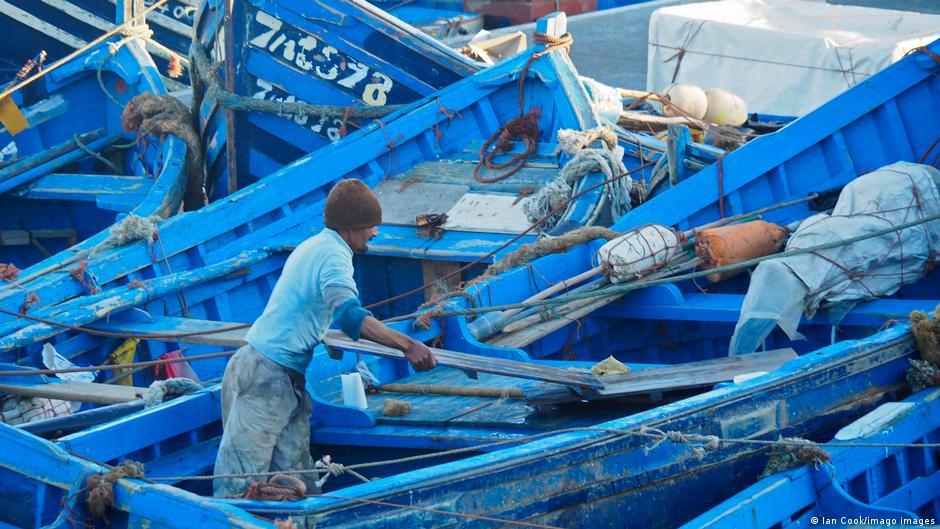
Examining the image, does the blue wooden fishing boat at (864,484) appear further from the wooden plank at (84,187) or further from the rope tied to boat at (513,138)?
the wooden plank at (84,187)

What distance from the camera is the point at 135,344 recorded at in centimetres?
707

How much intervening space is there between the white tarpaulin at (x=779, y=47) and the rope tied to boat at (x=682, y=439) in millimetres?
8286

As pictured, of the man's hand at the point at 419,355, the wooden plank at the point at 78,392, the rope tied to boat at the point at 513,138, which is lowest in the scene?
the man's hand at the point at 419,355

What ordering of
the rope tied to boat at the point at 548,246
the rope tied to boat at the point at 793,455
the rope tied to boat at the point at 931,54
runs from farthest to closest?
the rope tied to boat at the point at 931,54 < the rope tied to boat at the point at 548,246 < the rope tied to boat at the point at 793,455

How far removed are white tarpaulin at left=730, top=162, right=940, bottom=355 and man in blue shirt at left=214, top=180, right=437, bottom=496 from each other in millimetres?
2263

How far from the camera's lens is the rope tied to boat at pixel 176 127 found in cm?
933

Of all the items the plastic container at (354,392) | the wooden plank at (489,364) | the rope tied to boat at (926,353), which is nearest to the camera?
the wooden plank at (489,364)

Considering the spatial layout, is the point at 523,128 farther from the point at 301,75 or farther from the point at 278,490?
the point at 278,490

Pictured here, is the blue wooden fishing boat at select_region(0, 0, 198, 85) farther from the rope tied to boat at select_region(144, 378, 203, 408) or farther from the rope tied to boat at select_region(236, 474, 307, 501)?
the rope tied to boat at select_region(236, 474, 307, 501)

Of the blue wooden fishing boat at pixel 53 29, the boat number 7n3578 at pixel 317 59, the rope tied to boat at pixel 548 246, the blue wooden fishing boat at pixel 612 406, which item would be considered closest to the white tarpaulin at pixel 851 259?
the blue wooden fishing boat at pixel 612 406

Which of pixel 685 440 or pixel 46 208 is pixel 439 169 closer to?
pixel 46 208

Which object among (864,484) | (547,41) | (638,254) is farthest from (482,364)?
(547,41)

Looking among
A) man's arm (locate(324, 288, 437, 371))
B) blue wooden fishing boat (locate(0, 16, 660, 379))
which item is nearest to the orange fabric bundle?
blue wooden fishing boat (locate(0, 16, 660, 379))

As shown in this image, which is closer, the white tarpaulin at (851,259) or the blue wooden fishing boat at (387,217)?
the white tarpaulin at (851,259)
